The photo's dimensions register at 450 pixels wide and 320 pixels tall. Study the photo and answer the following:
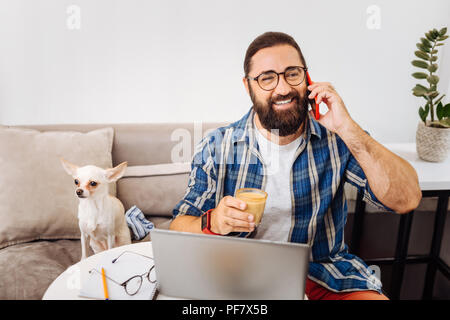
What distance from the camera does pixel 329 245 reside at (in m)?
1.23

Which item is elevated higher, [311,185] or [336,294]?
[311,185]

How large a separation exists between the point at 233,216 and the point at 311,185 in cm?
45

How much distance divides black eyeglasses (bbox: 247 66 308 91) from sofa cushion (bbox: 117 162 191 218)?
0.66 m

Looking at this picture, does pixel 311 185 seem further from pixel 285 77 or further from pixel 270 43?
pixel 270 43

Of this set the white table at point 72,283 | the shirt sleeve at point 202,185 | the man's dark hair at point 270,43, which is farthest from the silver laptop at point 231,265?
the man's dark hair at point 270,43

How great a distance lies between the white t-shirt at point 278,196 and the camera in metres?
1.21

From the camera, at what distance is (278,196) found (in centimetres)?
121

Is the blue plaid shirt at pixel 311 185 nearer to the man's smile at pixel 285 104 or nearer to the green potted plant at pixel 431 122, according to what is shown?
the man's smile at pixel 285 104

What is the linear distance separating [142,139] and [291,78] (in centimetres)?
84

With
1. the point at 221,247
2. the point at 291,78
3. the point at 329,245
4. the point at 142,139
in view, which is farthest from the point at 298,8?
the point at 221,247

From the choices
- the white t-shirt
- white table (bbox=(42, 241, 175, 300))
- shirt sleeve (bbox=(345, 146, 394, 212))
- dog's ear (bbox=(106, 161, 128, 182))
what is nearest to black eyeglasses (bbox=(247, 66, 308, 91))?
the white t-shirt

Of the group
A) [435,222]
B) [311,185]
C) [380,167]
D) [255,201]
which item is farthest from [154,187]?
[435,222]

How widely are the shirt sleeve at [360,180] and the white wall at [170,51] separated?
775 millimetres

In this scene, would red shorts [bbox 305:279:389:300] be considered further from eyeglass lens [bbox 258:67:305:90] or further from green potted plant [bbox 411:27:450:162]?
green potted plant [bbox 411:27:450:162]
